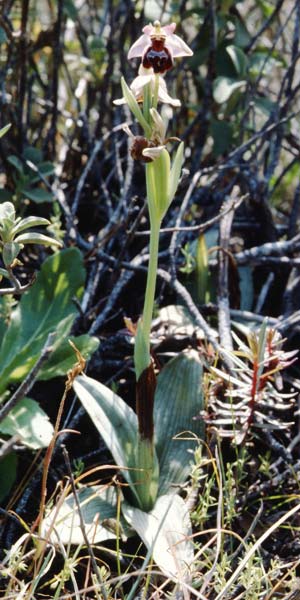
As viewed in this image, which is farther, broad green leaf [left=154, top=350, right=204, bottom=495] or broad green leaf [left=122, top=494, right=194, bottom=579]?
broad green leaf [left=154, top=350, right=204, bottom=495]

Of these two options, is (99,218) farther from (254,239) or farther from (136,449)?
(136,449)

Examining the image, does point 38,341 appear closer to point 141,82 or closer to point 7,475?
point 7,475

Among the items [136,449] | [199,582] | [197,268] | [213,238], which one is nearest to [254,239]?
[213,238]

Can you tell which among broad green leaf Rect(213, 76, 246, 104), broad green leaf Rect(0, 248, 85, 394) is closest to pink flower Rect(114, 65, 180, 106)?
broad green leaf Rect(0, 248, 85, 394)

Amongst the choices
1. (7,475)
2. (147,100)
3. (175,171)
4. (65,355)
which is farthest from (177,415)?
(147,100)

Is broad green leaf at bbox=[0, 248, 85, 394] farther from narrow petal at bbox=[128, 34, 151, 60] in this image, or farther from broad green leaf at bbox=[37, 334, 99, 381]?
narrow petal at bbox=[128, 34, 151, 60]

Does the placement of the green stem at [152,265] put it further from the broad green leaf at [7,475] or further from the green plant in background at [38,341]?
the broad green leaf at [7,475]

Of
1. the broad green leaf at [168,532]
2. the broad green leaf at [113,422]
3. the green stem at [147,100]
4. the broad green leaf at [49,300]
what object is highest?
the green stem at [147,100]

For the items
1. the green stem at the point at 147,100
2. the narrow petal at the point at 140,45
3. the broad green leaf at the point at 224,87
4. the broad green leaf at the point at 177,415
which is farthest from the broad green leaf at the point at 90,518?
the broad green leaf at the point at 224,87
